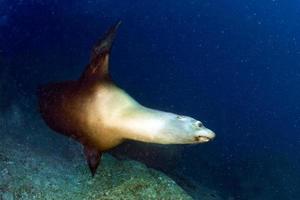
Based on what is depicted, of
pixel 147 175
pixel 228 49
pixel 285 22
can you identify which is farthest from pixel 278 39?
pixel 147 175

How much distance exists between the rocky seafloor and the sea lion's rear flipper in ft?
5.30

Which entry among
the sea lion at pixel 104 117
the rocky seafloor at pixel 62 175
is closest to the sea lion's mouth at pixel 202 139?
the sea lion at pixel 104 117

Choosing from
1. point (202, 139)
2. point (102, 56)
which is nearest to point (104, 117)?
point (102, 56)

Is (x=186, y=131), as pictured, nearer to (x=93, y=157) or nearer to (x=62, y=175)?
(x=93, y=157)

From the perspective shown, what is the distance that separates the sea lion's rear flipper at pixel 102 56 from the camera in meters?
4.25

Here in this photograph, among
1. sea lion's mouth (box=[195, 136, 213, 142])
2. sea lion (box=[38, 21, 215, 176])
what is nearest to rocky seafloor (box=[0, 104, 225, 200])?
sea lion (box=[38, 21, 215, 176])

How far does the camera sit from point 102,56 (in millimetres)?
4281

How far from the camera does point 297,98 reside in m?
57.8

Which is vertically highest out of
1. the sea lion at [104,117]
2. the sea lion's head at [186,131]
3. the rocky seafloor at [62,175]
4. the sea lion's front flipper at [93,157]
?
the sea lion's head at [186,131]

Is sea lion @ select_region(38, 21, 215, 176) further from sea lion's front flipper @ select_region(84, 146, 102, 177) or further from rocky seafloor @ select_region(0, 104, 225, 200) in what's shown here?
rocky seafloor @ select_region(0, 104, 225, 200)

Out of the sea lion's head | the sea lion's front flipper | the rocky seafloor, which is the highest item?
the sea lion's head

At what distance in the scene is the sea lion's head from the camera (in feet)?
9.99

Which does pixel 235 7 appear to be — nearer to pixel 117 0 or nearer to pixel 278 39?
pixel 278 39

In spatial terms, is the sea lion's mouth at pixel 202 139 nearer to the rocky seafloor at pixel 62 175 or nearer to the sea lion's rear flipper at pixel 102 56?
the sea lion's rear flipper at pixel 102 56
